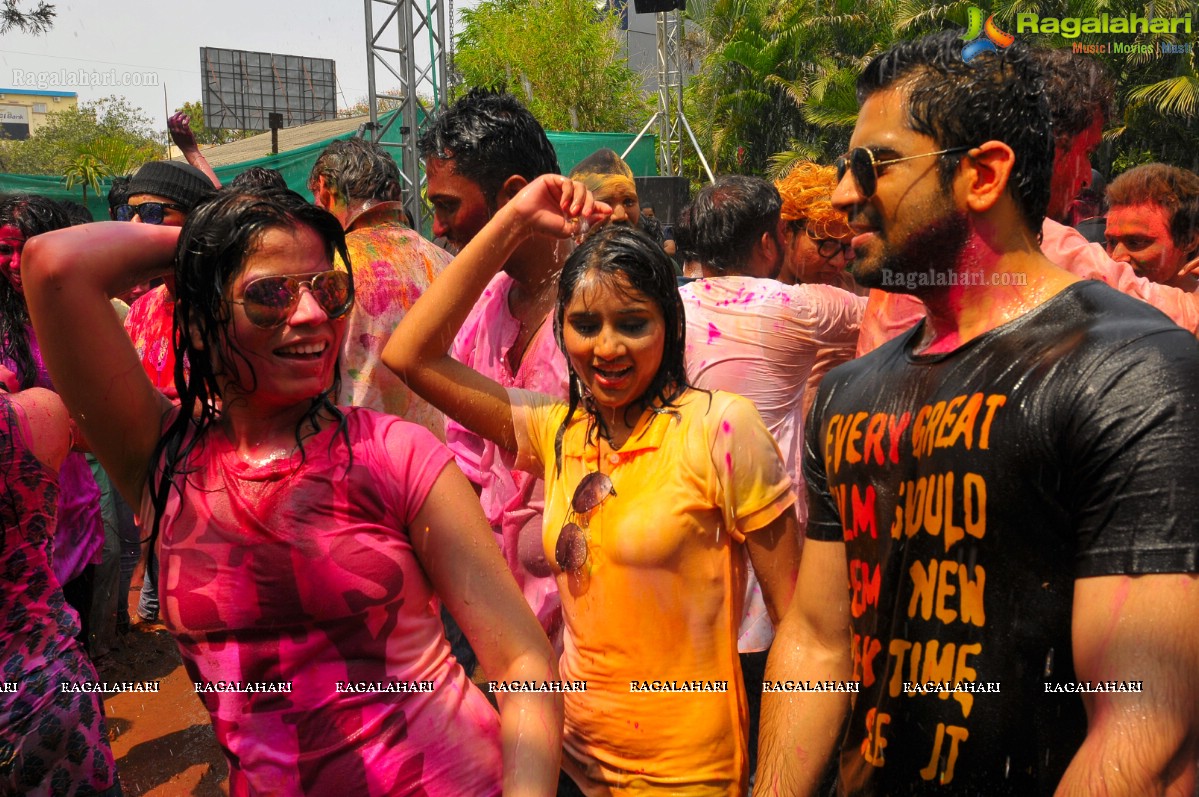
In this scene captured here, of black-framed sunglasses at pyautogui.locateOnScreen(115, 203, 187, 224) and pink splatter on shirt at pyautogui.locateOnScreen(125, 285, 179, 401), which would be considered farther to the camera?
black-framed sunglasses at pyautogui.locateOnScreen(115, 203, 187, 224)

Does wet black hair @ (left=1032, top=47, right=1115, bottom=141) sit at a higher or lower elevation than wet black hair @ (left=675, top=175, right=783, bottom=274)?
higher

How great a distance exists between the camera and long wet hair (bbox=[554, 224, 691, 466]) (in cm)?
247

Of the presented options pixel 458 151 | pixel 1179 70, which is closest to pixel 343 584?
pixel 458 151

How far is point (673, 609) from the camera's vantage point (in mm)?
2299

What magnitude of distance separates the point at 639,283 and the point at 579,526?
1.98 ft

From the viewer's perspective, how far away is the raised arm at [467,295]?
2.55 m

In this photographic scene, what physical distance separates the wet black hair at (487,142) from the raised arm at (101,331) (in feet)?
4.79

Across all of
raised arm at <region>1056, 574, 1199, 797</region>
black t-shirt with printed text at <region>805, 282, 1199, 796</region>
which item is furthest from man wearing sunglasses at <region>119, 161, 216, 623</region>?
raised arm at <region>1056, 574, 1199, 797</region>

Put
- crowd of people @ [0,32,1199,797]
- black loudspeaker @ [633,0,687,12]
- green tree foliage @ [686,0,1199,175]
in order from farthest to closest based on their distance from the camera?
1. green tree foliage @ [686,0,1199,175]
2. black loudspeaker @ [633,0,687,12]
3. crowd of people @ [0,32,1199,797]

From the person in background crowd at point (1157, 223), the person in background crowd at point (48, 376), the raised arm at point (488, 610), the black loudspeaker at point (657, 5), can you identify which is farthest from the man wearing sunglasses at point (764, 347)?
the black loudspeaker at point (657, 5)

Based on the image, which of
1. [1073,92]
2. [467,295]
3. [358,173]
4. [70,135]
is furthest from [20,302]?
[70,135]

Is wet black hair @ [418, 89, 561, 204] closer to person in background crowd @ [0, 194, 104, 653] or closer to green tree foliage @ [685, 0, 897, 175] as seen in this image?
person in background crowd @ [0, 194, 104, 653]

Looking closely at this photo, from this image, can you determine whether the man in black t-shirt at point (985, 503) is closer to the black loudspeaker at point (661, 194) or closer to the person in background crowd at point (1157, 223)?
the person in background crowd at point (1157, 223)

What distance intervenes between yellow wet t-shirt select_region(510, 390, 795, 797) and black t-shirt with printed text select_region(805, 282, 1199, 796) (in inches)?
19.2
